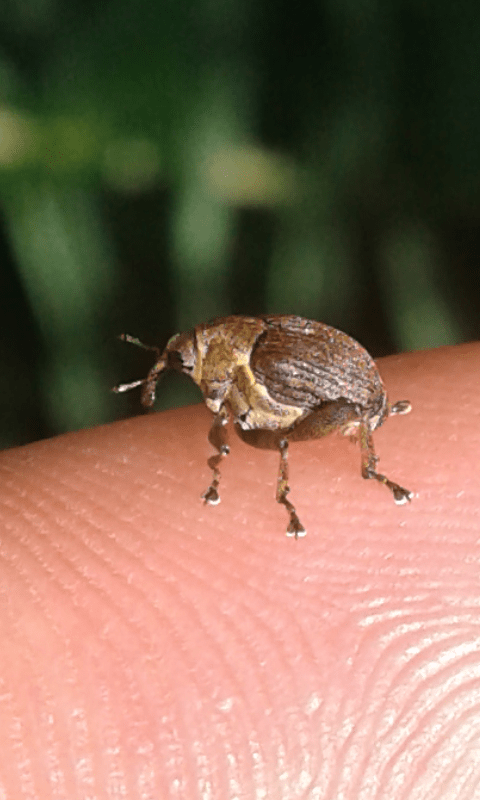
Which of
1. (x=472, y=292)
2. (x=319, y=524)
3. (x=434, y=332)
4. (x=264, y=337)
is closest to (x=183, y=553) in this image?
(x=319, y=524)

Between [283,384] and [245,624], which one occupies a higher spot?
[283,384]

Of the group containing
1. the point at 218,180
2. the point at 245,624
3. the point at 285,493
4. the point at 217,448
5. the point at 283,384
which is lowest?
the point at 245,624

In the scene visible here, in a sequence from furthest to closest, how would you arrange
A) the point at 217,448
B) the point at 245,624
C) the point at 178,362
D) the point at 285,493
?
the point at 178,362 < the point at 217,448 < the point at 285,493 < the point at 245,624

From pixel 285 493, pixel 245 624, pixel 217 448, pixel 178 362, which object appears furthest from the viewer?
pixel 178 362

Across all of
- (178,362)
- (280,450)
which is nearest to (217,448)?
(280,450)

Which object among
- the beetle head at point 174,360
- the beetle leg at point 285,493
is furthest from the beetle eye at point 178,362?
the beetle leg at point 285,493

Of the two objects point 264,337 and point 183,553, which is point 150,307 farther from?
point 183,553

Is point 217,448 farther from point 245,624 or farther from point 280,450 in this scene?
point 245,624
